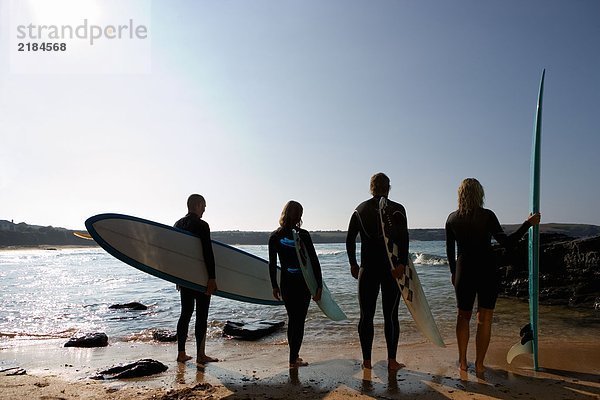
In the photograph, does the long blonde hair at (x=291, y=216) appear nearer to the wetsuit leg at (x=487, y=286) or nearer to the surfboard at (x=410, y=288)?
the surfboard at (x=410, y=288)

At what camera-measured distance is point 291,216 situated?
379 centimetres

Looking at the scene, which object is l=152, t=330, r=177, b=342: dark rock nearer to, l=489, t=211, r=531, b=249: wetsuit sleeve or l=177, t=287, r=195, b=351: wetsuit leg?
l=177, t=287, r=195, b=351: wetsuit leg

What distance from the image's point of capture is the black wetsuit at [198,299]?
13.4 ft

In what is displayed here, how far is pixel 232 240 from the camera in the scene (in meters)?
104

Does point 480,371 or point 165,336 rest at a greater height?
point 480,371

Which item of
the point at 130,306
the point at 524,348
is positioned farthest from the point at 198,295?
the point at 130,306

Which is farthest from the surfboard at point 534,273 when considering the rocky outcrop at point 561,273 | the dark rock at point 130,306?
the dark rock at point 130,306

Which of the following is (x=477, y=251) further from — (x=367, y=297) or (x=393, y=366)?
(x=393, y=366)

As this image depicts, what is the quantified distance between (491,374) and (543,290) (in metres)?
7.30

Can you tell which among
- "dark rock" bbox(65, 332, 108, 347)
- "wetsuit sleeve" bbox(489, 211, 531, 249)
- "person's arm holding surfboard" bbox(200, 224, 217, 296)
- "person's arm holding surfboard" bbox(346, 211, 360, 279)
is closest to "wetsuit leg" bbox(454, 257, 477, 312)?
"wetsuit sleeve" bbox(489, 211, 531, 249)

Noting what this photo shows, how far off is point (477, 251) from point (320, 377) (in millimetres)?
1607

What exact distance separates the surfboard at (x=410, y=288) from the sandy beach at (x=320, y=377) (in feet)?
0.94

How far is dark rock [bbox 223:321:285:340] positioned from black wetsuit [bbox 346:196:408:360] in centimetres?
241

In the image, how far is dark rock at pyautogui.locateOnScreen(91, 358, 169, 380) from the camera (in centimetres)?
351
